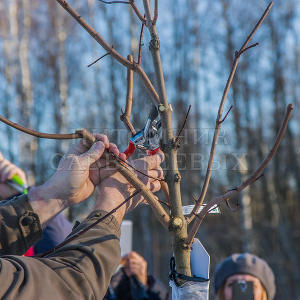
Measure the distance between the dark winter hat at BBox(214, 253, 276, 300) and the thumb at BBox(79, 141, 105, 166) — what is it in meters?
1.23

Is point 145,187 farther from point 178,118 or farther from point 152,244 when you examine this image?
point 152,244

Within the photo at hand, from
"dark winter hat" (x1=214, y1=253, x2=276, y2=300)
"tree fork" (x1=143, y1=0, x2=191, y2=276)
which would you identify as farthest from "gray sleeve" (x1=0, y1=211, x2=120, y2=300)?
"dark winter hat" (x1=214, y1=253, x2=276, y2=300)

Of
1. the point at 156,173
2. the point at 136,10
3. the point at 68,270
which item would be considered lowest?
the point at 68,270

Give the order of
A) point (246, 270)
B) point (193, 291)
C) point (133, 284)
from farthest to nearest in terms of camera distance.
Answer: point (133, 284), point (246, 270), point (193, 291)

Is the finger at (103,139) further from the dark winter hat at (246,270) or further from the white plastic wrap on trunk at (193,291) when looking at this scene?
the dark winter hat at (246,270)

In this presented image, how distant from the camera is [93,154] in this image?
1.39m

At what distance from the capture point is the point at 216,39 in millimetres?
12148

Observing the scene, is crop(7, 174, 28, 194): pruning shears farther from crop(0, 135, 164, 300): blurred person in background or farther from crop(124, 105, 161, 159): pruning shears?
crop(124, 105, 161, 159): pruning shears

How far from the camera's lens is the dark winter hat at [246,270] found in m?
2.23

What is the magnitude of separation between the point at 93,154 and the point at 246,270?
128 cm

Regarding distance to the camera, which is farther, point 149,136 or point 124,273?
point 124,273

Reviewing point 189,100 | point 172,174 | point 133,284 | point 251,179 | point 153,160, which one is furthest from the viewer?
point 189,100

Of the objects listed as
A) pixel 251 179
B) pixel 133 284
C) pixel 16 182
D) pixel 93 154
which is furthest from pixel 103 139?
pixel 133 284

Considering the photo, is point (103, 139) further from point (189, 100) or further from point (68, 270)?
point (189, 100)
